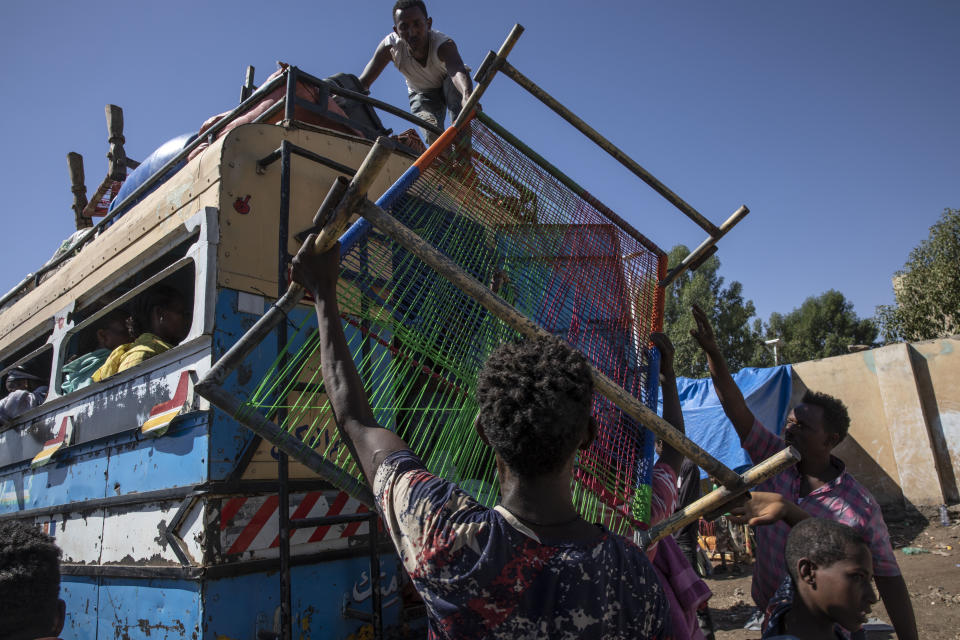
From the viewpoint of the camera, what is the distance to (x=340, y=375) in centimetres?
147

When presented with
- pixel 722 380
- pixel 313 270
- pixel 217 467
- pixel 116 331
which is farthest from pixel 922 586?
pixel 116 331

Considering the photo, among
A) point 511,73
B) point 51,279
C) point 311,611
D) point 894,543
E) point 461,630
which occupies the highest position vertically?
point 51,279

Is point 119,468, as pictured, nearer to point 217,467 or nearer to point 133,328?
point 217,467

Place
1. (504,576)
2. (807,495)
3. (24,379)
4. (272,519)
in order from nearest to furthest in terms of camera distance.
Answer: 1. (504,576)
2. (807,495)
3. (272,519)
4. (24,379)

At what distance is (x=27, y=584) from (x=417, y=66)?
3823 millimetres

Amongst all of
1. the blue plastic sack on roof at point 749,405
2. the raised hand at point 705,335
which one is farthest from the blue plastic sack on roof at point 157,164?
the blue plastic sack on roof at point 749,405

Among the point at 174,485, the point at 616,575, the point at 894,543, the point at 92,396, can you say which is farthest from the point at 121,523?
the point at 894,543

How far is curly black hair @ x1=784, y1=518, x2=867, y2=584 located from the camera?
1.93 m

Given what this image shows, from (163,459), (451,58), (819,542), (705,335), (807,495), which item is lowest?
(819,542)

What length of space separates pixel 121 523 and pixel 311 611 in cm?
115

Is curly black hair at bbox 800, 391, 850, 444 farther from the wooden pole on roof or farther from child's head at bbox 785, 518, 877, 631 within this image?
the wooden pole on roof

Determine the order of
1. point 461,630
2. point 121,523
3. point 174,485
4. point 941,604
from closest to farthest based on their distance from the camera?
point 461,630
point 174,485
point 121,523
point 941,604

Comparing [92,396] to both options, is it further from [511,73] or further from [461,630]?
[461,630]

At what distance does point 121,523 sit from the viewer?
10.1 feet
